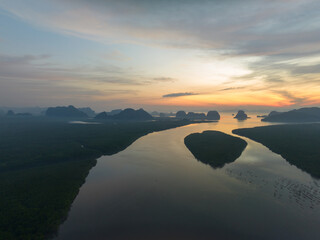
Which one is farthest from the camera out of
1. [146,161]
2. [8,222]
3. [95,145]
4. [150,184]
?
[95,145]

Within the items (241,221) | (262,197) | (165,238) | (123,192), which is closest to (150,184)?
(123,192)

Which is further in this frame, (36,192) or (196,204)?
(36,192)

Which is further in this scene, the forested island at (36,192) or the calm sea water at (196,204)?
the forested island at (36,192)

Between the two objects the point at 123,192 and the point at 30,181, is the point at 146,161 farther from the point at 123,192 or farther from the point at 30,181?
the point at 30,181

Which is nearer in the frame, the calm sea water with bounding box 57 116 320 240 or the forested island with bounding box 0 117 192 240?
the calm sea water with bounding box 57 116 320 240

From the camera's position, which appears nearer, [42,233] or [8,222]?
[42,233]

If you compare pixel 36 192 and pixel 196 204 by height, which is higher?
pixel 196 204

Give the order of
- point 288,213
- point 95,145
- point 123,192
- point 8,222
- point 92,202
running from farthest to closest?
point 95,145
point 123,192
point 92,202
point 288,213
point 8,222
